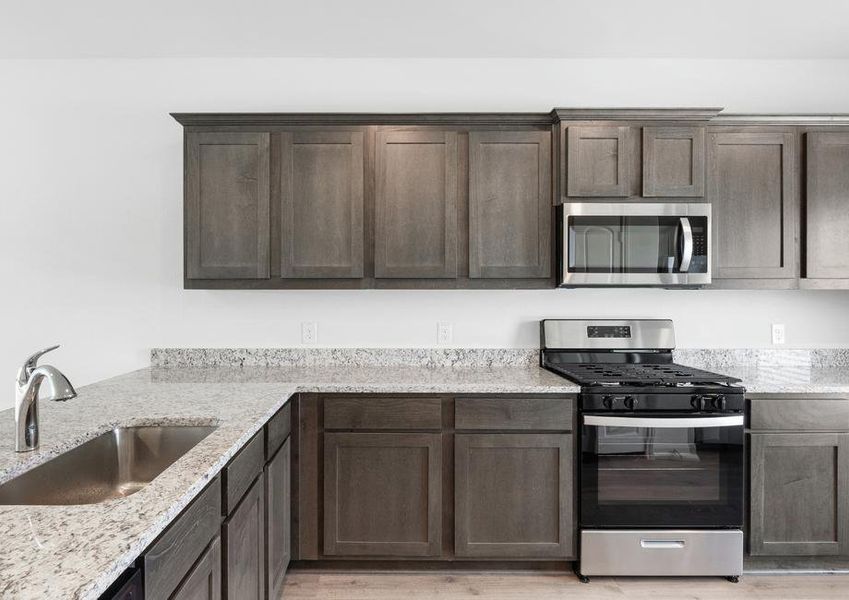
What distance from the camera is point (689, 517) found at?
2.34 m

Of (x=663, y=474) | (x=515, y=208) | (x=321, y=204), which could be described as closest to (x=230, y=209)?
(x=321, y=204)

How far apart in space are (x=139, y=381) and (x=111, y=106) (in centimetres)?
165

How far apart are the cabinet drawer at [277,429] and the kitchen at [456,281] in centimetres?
2

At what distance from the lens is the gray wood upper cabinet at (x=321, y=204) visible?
2645 millimetres

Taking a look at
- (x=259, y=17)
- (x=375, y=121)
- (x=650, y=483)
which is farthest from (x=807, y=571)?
(x=259, y=17)

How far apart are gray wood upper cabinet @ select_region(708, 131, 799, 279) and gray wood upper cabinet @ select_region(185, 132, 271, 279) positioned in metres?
2.31

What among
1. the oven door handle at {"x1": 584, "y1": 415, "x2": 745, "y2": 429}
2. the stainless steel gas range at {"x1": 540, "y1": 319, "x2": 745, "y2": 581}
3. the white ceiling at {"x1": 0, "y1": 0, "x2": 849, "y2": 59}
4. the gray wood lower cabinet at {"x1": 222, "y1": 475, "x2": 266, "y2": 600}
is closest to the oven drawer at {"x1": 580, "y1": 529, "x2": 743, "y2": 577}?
the stainless steel gas range at {"x1": 540, "y1": 319, "x2": 745, "y2": 581}

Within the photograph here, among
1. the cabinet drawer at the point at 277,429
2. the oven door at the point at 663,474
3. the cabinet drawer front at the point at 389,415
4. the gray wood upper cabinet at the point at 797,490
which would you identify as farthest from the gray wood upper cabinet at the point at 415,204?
the gray wood upper cabinet at the point at 797,490

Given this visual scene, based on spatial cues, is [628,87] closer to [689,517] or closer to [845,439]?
[845,439]

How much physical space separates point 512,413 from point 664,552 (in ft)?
3.02

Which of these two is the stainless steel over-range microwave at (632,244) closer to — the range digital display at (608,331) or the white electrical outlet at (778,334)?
the range digital display at (608,331)

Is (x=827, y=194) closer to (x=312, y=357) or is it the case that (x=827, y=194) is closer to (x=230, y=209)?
(x=312, y=357)

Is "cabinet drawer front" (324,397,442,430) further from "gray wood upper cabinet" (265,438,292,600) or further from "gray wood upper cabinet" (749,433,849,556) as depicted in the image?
"gray wood upper cabinet" (749,433,849,556)

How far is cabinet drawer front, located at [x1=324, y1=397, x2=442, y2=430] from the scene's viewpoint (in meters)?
2.36
